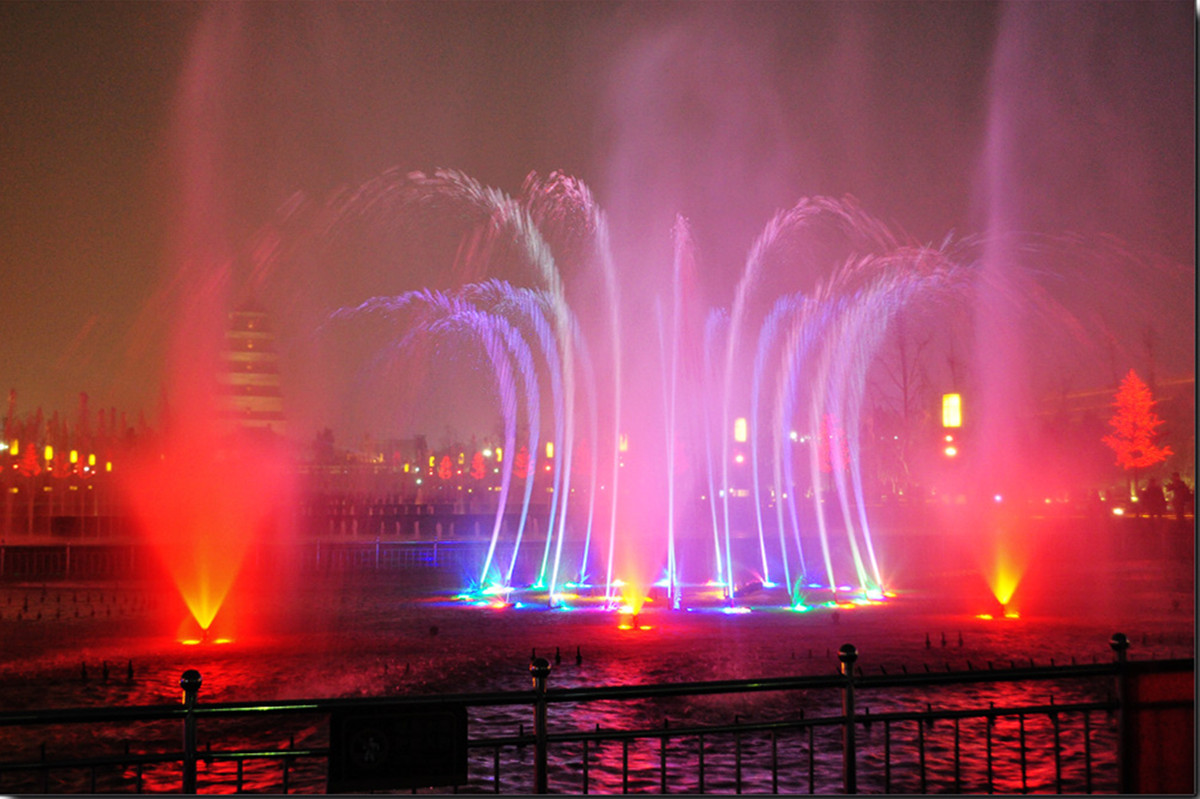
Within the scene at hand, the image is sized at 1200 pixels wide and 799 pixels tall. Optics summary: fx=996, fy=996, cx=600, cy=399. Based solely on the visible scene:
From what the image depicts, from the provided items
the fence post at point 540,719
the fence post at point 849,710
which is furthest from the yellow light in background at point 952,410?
the fence post at point 540,719

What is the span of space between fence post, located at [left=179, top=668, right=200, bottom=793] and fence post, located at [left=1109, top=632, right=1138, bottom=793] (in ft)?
20.3

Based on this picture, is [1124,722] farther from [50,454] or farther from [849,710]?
[50,454]

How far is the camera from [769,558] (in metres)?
37.8

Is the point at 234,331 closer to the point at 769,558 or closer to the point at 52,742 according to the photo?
the point at 769,558

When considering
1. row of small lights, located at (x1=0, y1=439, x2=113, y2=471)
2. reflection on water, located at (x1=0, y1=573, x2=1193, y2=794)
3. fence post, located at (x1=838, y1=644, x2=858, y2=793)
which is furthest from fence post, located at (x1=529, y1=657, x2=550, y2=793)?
row of small lights, located at (x1=0, y1=439, x2=113, y2=471)

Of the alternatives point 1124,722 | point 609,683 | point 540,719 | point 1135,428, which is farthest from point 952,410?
point 540,719

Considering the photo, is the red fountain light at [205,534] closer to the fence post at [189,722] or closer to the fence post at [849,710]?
the fence post at [189,722]

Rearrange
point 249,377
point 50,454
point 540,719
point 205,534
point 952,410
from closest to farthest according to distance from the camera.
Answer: point 540,719
point 205,534
point 952,410
point 50,454
point 249,377

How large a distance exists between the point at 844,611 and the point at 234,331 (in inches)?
3970

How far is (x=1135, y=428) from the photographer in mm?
68812

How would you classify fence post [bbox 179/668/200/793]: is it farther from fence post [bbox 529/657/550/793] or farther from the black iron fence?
fence post [bbox 529/657/550/793]

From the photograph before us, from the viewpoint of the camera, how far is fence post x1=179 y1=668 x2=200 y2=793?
6102mm

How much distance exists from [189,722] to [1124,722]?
21.0 ft

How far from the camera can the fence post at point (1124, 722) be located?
7.08 meters
